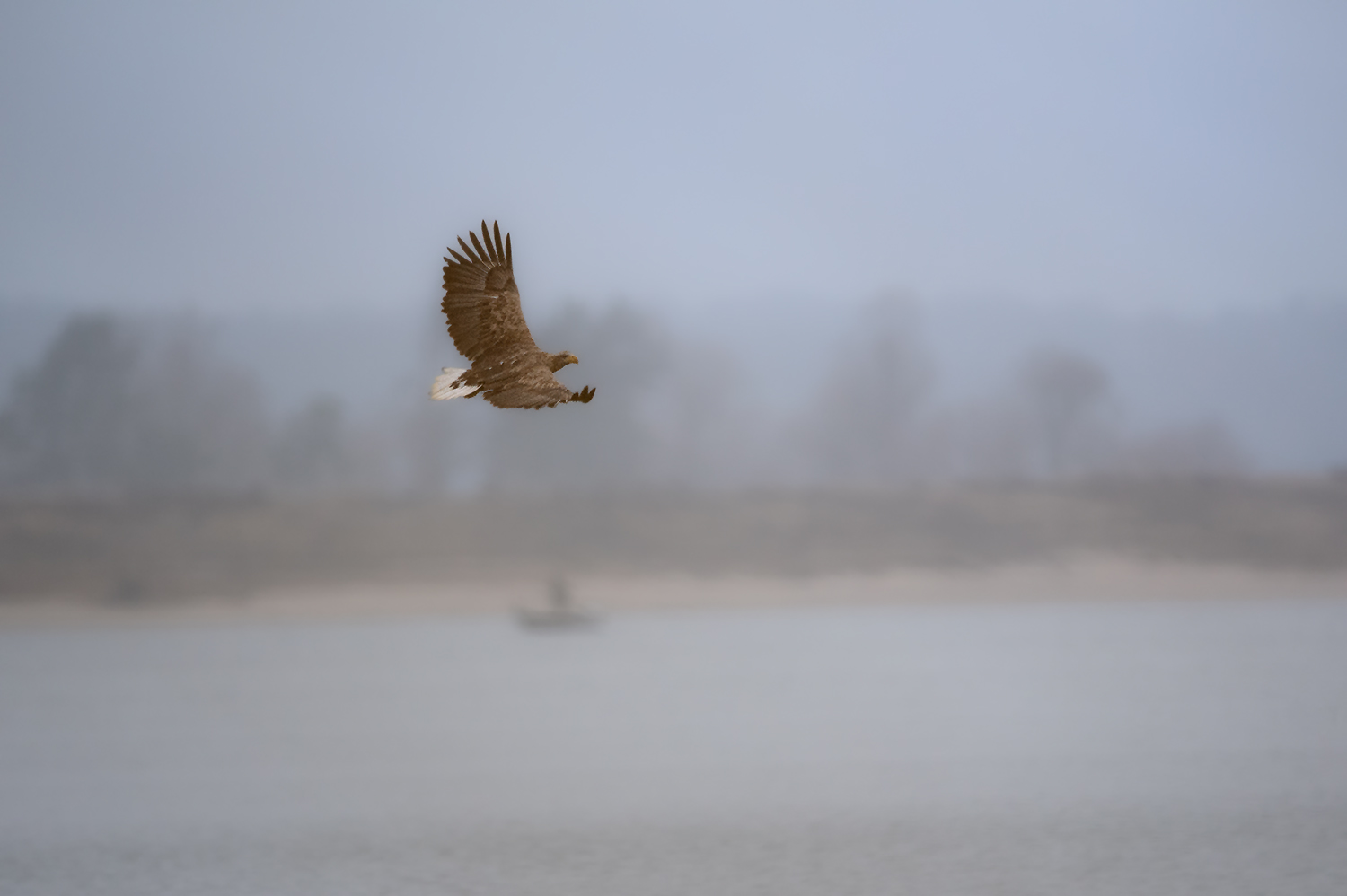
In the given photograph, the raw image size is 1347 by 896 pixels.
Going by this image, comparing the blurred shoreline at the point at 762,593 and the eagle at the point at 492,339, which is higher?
the blurred shoreline at the point at 762,593

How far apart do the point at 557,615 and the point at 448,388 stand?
4896 centimetres

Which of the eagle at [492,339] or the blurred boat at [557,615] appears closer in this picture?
the eagle at [492,339]

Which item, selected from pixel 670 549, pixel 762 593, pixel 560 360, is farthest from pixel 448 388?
pixel 670 549

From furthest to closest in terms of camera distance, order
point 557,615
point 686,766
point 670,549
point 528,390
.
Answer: point 670,549
point 557,615
point 686,766
point 528,390

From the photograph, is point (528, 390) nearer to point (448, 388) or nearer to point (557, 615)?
point (448, 388)

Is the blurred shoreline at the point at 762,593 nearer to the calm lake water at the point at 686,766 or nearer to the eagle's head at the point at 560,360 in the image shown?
the calm lake water at the point at 686,766

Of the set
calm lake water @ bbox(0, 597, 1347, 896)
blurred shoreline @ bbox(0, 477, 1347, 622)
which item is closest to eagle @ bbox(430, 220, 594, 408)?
calm lake water @ bbox(0, 597, 1347, 896)

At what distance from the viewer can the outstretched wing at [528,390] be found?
25.7 ft

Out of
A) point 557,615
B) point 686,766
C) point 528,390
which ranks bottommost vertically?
point 686,766

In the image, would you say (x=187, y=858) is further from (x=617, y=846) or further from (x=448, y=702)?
(x=448, y=702)

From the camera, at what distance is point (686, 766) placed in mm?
29188

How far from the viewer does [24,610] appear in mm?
58906

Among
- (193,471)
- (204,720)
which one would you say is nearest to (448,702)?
(204,720)

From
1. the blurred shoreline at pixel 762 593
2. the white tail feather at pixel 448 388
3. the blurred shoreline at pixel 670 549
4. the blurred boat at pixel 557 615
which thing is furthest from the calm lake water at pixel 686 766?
the white tail feather at pixel 448 388
